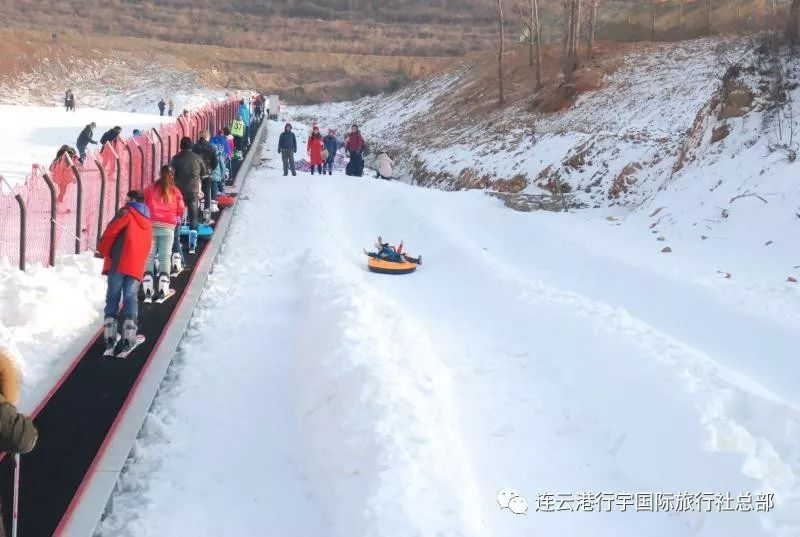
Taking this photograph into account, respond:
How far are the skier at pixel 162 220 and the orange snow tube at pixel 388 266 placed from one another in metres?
4.25

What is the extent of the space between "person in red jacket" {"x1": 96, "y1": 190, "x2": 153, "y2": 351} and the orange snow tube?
5732mm

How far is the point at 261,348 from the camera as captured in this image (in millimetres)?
8195

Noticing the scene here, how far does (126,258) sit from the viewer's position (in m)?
7.06

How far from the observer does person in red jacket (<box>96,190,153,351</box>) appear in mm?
7059

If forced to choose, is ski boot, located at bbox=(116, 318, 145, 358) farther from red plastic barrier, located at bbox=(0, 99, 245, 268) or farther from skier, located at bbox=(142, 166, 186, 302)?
red plastic barrier, located at bbox=(0, 99, 245, 268)

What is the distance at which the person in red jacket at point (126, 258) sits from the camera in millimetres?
7059

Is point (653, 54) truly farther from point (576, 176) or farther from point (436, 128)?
point (576, 176)

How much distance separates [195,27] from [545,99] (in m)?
93.8

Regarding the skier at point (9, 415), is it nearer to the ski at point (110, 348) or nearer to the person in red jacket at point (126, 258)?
the person in red jacket at point (126, 258)

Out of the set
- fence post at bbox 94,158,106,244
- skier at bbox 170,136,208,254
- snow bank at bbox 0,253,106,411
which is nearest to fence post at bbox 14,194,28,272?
snow bank at bbox 0,253,106,411

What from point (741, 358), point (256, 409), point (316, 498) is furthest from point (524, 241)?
point (316, 498)

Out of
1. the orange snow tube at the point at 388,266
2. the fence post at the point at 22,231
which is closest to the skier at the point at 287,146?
the orange snow tube at the point at 388,266

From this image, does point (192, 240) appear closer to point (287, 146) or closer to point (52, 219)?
point (52, 219)

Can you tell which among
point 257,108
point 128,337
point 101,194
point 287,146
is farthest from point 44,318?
point 257,108
